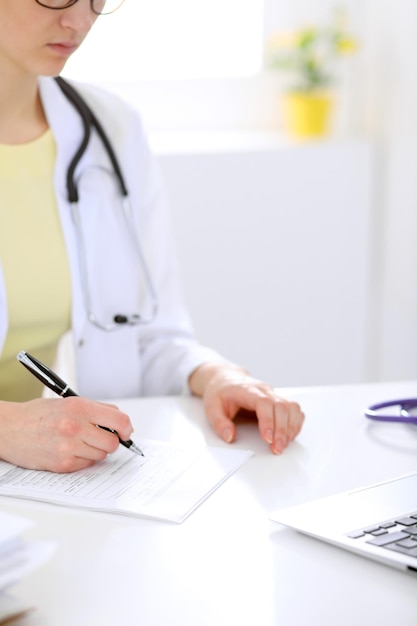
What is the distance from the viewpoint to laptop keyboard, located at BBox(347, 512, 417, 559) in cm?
85

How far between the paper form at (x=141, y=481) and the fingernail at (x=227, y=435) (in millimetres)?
31

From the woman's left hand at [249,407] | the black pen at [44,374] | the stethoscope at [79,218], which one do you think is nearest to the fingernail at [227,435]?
the woman's left hand at [249,407]

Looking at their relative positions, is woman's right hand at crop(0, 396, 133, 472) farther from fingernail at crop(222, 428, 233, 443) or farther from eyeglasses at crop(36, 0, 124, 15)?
eyeglasses at crop(36, 0, 124, 15)

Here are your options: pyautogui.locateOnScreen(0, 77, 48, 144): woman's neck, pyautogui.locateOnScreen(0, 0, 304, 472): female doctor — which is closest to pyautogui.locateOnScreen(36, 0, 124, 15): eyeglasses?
pyautogui.locateOnScreen(0, 0, 304, 472): female doctor

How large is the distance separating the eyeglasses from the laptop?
766mm

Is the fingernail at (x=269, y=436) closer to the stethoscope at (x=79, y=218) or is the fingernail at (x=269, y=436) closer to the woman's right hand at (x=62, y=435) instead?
the woman's right hand at (x=62, y=435)

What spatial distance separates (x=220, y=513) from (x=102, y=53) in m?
2.00

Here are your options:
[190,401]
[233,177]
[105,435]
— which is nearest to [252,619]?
[105,435]

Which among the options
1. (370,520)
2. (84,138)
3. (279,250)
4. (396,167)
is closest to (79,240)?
(84,138)

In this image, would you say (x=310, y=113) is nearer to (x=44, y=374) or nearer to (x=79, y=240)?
(x=79, y=240)

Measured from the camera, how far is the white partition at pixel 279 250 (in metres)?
2.56

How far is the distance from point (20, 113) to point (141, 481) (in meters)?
0.75

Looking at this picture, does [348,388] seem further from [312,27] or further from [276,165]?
[312,27]

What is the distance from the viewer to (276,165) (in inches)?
102
